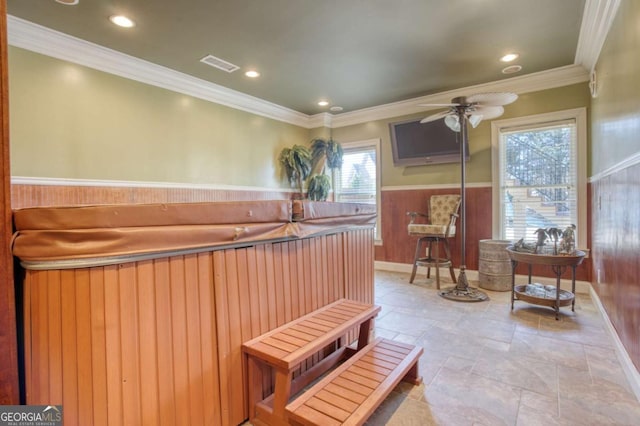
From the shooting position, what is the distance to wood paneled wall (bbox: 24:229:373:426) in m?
1.15

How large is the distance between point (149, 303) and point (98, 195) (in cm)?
266

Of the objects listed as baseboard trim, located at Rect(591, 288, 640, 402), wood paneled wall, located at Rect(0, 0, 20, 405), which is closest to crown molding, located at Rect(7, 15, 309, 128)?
wood paneled wall, located at Rect(0, 0, 20, 405)

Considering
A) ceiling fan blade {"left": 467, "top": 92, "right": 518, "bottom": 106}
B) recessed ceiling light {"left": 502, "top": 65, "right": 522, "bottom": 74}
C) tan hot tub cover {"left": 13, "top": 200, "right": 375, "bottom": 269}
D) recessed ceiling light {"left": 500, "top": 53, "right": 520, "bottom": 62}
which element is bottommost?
tan hot tub cover {"left": 13, "top": 200, "right": 375, "bottom": 269}

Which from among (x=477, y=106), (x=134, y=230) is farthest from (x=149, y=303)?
(x=477, y=106)

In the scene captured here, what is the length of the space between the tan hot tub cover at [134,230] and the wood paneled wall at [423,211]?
3.58m

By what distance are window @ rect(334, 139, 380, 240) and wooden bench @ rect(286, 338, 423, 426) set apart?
11.9 feet

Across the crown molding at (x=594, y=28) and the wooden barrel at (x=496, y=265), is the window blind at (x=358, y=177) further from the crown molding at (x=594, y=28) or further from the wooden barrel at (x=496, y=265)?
the crown molding at (x=594, y=28)

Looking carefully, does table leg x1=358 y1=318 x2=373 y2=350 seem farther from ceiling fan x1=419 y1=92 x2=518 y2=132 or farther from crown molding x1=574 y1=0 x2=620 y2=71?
crown molding x1=574 y1=0 x2=620 y2=71

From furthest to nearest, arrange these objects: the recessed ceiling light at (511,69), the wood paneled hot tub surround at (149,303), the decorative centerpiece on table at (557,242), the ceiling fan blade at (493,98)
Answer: the recessed ceiling light at (511,69)
the ceiling fan blade at (493,98)
the decorative centerpiece on table at (557,242)
the wood paneled hot tub surround at (149,303)

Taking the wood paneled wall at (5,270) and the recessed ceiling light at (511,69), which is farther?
the recessed ceiling light at (511,69)

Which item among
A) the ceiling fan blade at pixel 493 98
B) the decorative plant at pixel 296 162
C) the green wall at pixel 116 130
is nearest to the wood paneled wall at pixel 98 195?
the green wall at pixel 116 130

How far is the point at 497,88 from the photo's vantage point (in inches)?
168

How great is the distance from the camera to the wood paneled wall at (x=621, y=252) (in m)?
1.87

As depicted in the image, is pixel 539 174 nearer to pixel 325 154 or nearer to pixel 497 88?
pixel 497 88
